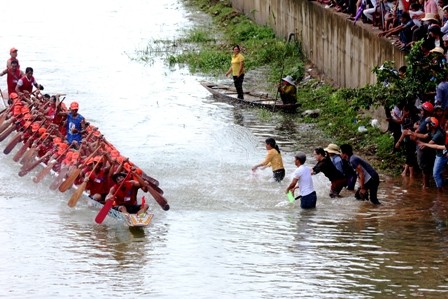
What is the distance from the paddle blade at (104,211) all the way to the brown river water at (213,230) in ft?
0.70

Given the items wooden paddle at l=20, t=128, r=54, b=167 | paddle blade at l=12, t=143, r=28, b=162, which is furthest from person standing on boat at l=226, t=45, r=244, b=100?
paddle blade at l=12, t=143, r=28, b=162

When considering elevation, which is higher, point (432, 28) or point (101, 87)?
point (432, 28)

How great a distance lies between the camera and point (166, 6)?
139 ft

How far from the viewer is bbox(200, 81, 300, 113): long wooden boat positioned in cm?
2533

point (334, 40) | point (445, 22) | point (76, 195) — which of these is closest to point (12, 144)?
point (76, 195)

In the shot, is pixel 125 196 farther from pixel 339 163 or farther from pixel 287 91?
pixel 287 91

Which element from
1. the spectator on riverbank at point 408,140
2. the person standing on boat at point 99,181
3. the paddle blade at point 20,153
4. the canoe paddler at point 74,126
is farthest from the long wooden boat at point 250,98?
the person standing on boat at point 99,181

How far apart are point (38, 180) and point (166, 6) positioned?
75.2ft

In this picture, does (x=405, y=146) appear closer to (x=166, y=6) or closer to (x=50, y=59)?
(x=50, y=59)

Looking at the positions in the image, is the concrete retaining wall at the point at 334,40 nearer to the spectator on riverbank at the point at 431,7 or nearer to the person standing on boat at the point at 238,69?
the spectator on riverbank at the point at 431,7

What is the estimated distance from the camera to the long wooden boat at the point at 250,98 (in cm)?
2533

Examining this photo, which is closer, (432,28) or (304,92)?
(432,28)

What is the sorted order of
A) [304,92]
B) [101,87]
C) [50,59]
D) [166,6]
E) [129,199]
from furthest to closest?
[166,6]
[50,59]
[101,87]
[304,92]
[129,199]

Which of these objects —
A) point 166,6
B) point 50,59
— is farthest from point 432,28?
point 166,6
